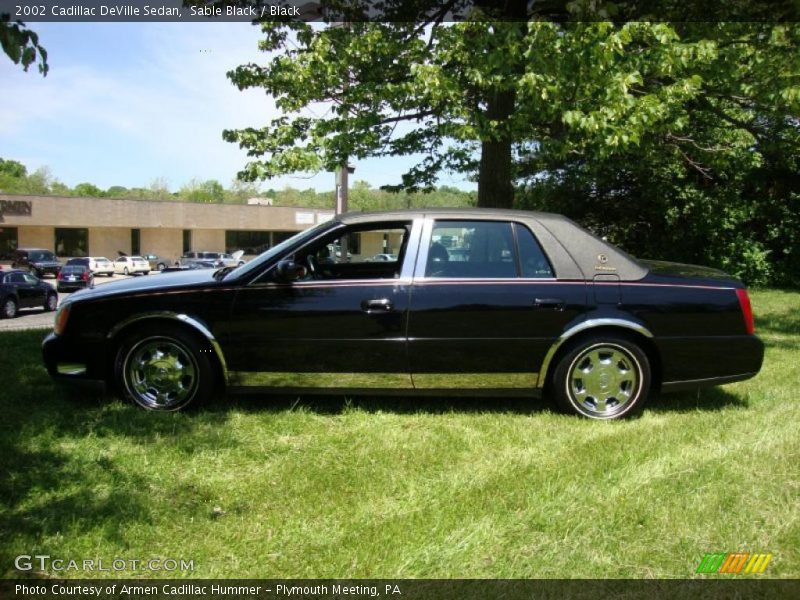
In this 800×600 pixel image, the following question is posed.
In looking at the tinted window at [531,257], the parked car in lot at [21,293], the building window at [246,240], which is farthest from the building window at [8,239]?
the tinted window at [531,257]

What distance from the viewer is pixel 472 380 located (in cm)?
466

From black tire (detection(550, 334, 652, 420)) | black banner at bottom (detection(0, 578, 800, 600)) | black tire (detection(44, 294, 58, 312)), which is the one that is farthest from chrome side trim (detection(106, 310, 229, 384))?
black tire (detection(44, 294, 58, 312))

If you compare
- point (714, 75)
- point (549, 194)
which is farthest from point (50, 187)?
point (714, 75)

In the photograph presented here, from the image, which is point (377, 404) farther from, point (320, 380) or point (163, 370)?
point (163, 370)

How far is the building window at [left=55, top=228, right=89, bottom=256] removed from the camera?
47.8 meters

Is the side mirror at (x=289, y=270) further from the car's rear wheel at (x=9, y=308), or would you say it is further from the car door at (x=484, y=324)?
the car's rear wheel at (x=9, y=308)

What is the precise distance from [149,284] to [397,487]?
2.75 m

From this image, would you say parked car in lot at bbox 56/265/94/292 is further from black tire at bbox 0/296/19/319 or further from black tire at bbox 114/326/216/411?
black tire at bbox 114/326/216/411

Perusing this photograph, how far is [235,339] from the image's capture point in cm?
466

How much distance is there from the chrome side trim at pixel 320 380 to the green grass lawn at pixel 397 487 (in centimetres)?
24

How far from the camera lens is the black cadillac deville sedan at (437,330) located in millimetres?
4617

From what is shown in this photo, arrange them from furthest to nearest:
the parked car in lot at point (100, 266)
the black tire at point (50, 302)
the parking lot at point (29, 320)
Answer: the parked car in lot at point (100, 266) < the black tire at point (50, 302) < the parking lot at point (29, 320)

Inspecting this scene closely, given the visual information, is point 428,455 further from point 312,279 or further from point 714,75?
point 714,75

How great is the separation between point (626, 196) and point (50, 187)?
323 ft
